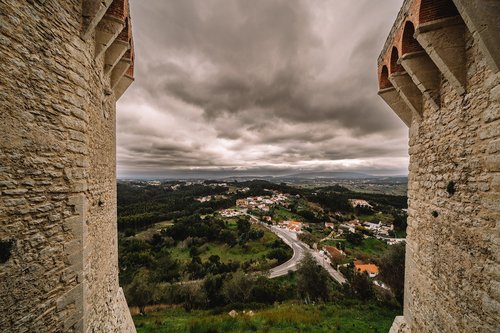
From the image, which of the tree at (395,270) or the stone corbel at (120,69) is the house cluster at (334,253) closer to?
the tree at (395,270)

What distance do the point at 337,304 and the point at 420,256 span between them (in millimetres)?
15045

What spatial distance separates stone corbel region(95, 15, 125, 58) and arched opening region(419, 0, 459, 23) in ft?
18.0

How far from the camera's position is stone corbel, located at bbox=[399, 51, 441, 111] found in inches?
164

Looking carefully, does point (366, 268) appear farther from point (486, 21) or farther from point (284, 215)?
point (284, 215)

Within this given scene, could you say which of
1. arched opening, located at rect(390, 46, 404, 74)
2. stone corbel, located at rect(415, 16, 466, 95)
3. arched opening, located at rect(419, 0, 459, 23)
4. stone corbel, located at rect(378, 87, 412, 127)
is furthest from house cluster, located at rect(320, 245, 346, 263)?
arched opening, located at rect(419, 0, 459, 23)

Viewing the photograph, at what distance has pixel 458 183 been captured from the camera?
11.7ft

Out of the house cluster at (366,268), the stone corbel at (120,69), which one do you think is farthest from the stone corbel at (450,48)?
the house cluster at (366,268)

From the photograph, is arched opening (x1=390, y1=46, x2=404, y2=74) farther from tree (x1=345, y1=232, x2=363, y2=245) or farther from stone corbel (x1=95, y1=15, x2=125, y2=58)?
tree (x1=345, y1=232, x2=363, y2=245)

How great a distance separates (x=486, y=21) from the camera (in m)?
2.63

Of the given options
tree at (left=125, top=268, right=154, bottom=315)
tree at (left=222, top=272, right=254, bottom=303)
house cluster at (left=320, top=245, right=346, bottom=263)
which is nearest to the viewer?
tree at (left=125, top=268, right=154, bottom=315)

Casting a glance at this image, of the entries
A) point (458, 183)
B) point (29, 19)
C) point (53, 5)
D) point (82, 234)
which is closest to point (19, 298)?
point (82, 234)

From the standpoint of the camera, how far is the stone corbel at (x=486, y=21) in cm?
261

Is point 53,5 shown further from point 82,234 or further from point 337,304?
point 337,304

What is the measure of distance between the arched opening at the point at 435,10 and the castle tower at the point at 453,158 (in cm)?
1
